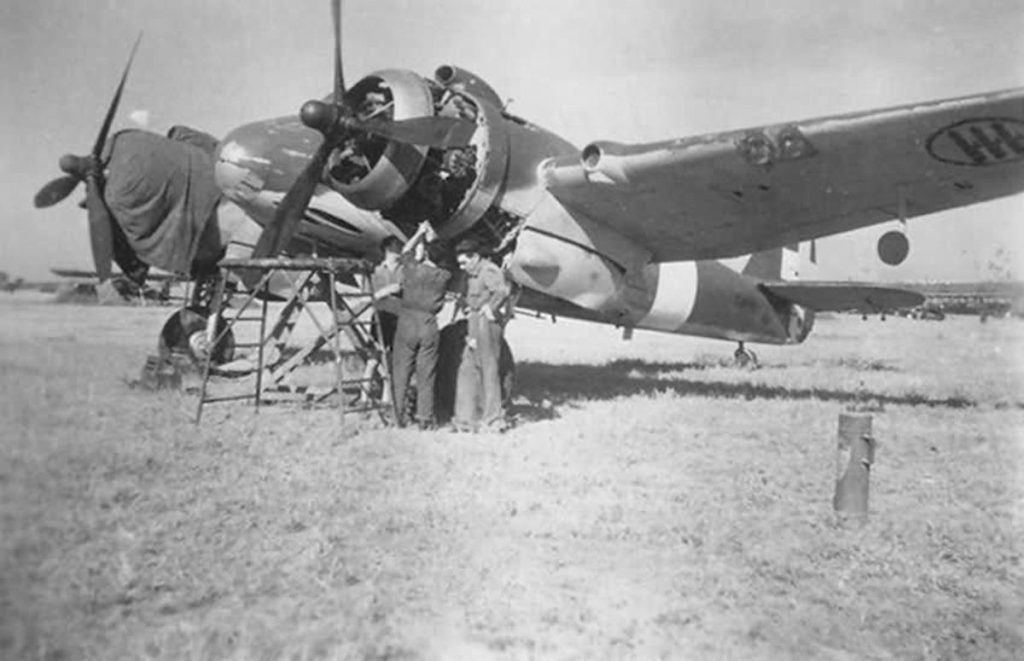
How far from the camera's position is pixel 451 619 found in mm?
3168

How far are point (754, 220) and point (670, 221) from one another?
91 cm

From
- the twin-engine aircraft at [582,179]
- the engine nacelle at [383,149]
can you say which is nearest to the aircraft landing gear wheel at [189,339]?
the twin-engine aircraft at [582,179]

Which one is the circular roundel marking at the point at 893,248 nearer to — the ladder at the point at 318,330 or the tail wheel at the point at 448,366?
the tail wheel at the point at 448,366

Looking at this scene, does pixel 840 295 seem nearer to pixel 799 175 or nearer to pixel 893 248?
pixel 799 175

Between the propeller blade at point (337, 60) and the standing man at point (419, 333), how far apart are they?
1745 millimetres

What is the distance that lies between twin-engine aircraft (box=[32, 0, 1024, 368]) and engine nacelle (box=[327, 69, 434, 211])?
1 cm

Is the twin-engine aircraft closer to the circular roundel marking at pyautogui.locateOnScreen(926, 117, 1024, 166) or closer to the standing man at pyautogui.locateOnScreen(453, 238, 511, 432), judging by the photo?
the circular roundel marking at pyautogui.locateOnScreen(926, 117, 1024, 166)

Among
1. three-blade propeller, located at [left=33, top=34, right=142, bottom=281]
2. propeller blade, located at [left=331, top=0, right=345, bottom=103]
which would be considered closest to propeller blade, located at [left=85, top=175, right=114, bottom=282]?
three-blade propeller, located at [left=33, top=34, right=142, bottom=281]

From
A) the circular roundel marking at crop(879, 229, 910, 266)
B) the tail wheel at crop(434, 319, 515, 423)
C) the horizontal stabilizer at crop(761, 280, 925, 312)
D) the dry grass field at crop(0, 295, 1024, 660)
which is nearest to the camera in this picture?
the dry grass field at crop(0, 295, 1024, 660)

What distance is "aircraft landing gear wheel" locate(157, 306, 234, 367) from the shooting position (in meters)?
10.2

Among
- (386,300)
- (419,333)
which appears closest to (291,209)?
(386,300)

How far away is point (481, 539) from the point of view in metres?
4.11

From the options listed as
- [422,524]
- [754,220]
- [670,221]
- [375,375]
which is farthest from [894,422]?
[422,524]

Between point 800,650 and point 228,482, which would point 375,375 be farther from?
point 800,650
